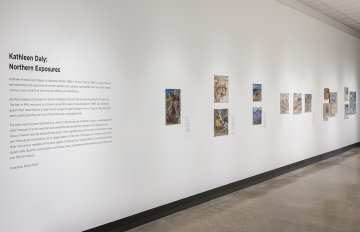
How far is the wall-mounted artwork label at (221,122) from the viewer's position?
7395 mm

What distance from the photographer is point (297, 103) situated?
10.4m

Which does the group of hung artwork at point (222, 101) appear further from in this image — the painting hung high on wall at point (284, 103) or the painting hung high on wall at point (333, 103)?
the painting hung high on wall at point (333, 103)

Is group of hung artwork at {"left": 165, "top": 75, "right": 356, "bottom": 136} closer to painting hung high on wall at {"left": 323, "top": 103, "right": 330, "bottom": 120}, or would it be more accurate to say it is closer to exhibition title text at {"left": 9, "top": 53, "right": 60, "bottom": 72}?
painting hung high on wall at {"left": 323, "top": 103, "right": 330, "bottom": 120}

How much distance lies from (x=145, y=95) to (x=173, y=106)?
0.71m

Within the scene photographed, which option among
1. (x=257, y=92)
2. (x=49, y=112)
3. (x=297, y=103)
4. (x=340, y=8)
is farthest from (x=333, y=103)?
(x=49, y=112)

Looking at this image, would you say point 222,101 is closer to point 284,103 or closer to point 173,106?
point 173,106

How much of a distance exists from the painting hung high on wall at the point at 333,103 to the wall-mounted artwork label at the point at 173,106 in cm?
825

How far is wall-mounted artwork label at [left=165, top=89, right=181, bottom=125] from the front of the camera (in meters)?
6.29

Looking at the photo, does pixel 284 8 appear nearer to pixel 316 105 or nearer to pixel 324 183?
pixel 316 105

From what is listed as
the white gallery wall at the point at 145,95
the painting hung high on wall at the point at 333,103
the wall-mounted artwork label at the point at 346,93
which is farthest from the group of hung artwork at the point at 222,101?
the wall-mounted artwork label at the point at 346,93

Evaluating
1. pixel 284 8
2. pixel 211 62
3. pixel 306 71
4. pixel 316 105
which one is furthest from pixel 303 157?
pixel 211 62

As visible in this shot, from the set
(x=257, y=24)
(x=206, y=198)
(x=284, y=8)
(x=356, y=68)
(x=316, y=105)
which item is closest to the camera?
(x=206, y=198)

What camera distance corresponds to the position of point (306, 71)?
10.8 m

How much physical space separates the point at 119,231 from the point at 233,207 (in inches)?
94.0
